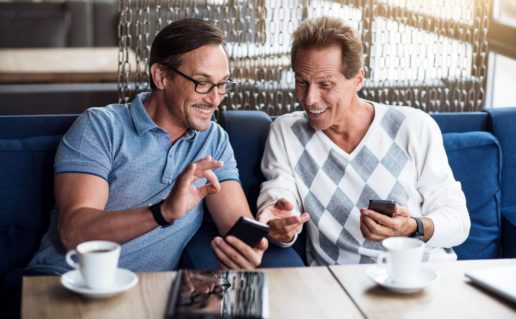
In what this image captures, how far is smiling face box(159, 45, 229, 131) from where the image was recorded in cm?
216

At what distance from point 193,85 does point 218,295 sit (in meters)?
0.76

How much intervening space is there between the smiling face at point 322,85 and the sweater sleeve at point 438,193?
0.83 feet

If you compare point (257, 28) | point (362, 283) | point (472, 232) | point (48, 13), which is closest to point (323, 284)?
point (362, 283)

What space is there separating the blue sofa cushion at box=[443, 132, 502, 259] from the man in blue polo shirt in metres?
0.81

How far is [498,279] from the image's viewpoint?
1.68 m

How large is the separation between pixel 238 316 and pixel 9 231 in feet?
3.76

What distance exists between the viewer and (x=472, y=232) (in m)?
2.62

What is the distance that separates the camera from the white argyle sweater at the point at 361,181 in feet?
7.45

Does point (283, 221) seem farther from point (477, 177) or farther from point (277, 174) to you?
point (477, 177)

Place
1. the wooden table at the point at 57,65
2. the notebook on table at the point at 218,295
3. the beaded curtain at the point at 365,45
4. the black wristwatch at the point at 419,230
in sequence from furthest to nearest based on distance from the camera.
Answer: the wooden table at the point at 57,65
the beaded curtain at the point at 365,45
the black wristwatch at the point at 419,230
the notebook on table at the point at 218,295

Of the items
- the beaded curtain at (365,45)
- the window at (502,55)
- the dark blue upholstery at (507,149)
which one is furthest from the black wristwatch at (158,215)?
the window at (502,55)

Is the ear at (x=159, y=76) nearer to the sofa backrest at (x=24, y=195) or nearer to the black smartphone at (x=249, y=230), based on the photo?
the sofa backrest at (x=24, y=195)

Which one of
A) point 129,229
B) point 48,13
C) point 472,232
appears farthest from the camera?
point 48,13

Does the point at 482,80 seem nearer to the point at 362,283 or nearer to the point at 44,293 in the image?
the point at 362,283
